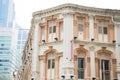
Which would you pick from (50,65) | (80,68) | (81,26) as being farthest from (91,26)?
(50,65)

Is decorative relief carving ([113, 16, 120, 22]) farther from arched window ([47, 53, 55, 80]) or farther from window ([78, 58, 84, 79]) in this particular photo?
arched window ([47, 53, 55, 80])

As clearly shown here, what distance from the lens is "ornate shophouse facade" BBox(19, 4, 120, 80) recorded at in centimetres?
2753

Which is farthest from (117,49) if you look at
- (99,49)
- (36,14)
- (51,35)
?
(36,14)

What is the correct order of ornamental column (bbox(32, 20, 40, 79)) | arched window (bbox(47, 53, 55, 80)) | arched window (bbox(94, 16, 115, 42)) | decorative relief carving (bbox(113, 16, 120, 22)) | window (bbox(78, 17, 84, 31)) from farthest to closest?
decorative relief carving (bbox(113, 16, 120, 22))
arched window (bbox(94, 16, 115, 42))
window (bbox(78, 17, 84, 31))
ornamental column (bbox(32, 20, 40, 79))
arched window (bbox(47, 53, 55, 80))

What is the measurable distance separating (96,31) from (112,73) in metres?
4.57

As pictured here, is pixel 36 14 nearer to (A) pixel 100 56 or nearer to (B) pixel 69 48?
(B) pixel 69 48

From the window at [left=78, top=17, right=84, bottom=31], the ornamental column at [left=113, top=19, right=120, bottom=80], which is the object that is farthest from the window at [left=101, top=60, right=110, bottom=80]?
the window at [left=78, top=17, right=84, bottom=31]

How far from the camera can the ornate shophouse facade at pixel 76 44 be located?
27531 millimetres

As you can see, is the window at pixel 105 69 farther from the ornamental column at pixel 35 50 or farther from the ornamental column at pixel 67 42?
the ornamental column at pixel 35 50

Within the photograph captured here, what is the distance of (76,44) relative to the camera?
2780 centimetres

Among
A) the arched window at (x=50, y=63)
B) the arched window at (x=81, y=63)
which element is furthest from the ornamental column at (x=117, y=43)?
the arched window at (x=50, y=63)

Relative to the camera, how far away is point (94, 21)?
1153 inches

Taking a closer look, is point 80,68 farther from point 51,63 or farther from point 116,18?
point 116,18

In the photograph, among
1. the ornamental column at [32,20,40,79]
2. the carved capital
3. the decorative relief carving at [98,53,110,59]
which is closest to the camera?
the carved capital
